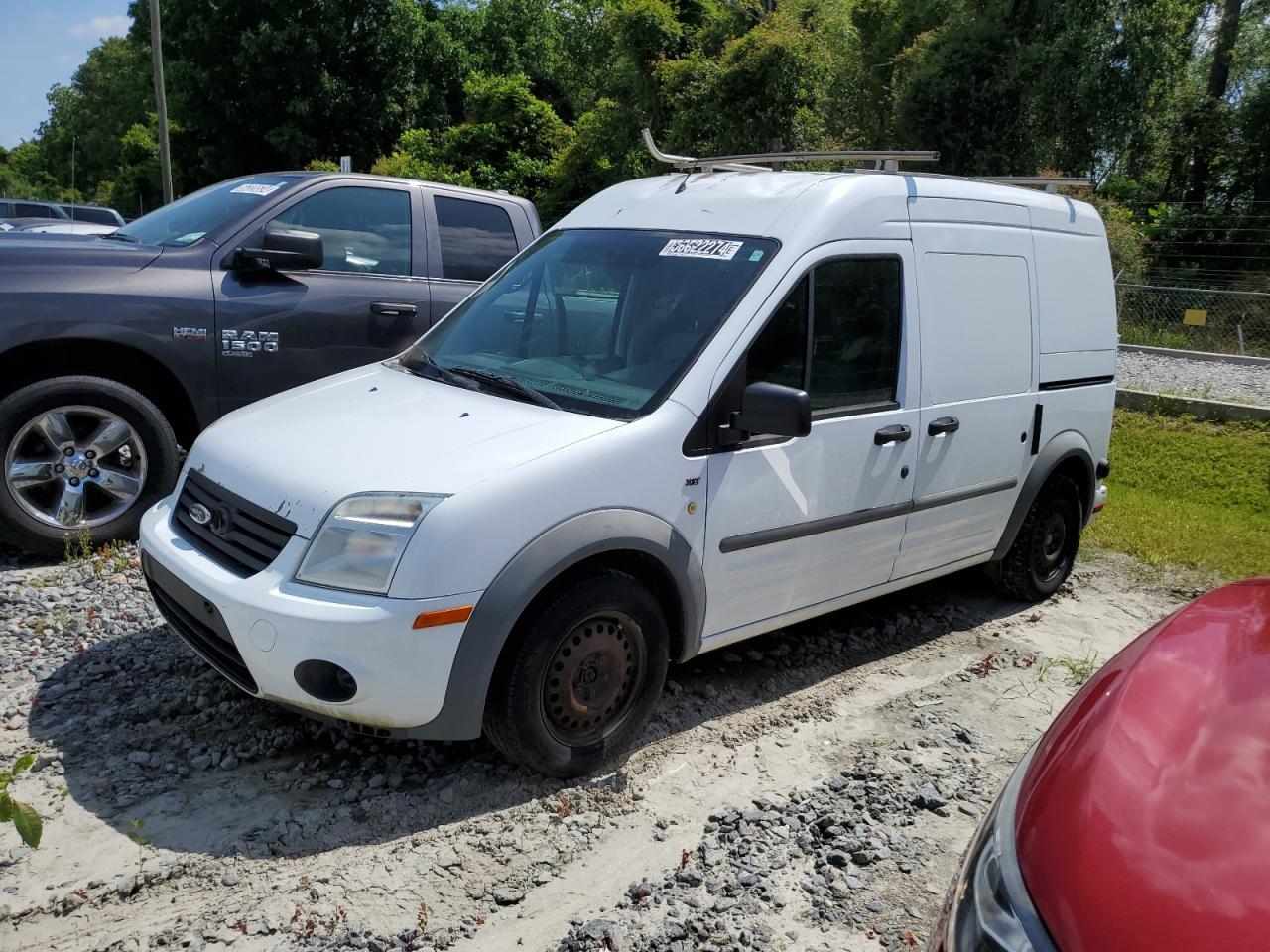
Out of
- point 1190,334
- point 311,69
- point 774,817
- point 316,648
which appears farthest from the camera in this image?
point 311,69

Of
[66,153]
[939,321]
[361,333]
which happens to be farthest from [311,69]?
[66,153]

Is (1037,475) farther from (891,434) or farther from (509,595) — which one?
(509,595)

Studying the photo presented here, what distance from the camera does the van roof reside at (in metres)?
4.14

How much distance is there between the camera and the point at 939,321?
4672 mm

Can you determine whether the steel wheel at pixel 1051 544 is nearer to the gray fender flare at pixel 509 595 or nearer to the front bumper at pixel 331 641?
the gray fender flare at pixel 509 595

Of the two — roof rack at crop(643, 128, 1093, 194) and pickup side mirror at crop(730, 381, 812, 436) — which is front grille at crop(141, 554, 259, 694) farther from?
roof rack at crop(643, 128, 1093, 194)

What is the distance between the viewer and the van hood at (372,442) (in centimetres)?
331

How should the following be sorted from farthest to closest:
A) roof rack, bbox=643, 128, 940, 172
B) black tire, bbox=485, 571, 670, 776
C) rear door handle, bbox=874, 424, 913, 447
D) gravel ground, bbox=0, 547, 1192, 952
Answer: roof rack, bbox=643, 128, 940, 172
rear door handle, bbox=874, 424, 913, 447
black tire, bbox=485, 571, 670, 776
gravel ground, bbox=0, 547, 1192, 952

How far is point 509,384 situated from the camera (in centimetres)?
399

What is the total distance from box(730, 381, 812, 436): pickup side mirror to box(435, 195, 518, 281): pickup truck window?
3315 mm

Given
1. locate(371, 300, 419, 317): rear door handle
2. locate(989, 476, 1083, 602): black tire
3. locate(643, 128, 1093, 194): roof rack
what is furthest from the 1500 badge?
locate(989, 476, 1083, 602): black tire

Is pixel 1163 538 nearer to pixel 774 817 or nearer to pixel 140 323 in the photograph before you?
pixel 774 817

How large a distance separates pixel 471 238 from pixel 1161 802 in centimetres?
561

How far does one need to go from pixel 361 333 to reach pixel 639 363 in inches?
106
